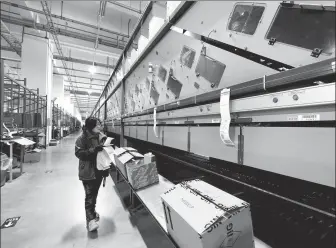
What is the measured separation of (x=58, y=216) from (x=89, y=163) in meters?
0.93

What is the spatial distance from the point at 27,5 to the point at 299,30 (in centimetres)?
756

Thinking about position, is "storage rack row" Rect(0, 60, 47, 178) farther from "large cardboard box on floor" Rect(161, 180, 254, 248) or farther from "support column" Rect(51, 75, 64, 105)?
"support column" Rect(51, 75, 64, 105)

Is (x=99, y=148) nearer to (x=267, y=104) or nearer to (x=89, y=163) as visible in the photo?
(x=89, y=163)

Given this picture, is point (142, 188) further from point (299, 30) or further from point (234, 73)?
point (299, 30)

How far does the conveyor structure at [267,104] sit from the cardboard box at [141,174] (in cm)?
45

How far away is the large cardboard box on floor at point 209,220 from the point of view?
0.94 meters

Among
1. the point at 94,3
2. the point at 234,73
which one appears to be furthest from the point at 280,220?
the point at 94,3

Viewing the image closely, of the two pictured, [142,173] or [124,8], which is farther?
[124,8]

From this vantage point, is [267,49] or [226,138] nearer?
[267,49]

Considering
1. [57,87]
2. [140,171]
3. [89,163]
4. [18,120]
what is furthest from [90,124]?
[57,87]

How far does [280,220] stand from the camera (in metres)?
1.38

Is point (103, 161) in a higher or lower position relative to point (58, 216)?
higher

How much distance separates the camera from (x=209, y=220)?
0.96m

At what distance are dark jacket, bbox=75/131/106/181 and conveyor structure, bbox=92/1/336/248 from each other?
3.19 feet
